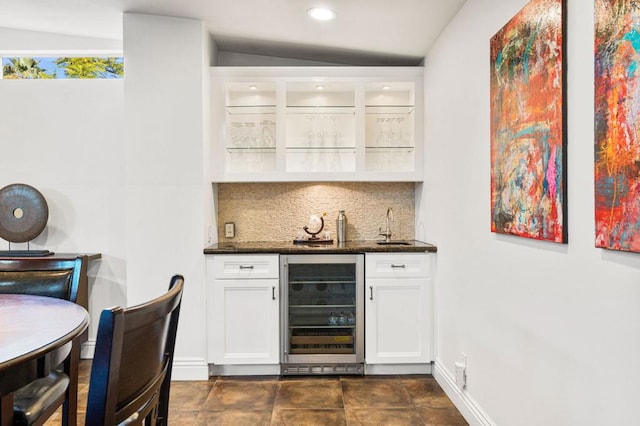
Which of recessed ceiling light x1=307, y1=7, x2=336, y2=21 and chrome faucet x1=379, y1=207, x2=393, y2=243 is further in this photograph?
chrome faucet x1=379, y1=207, x2=393, y2=243

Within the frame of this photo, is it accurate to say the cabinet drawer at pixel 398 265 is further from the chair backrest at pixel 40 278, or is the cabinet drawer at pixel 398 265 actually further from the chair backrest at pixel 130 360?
the chair backrest at pixel 130 360

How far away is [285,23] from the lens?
3.06 metres

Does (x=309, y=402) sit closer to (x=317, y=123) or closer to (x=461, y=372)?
(x=461, y=372)

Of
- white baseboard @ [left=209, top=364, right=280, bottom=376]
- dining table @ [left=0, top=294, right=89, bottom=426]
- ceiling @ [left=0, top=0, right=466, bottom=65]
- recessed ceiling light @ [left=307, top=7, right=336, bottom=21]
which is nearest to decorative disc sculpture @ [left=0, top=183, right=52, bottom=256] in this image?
ceiling @ [left=0, top=0, right=466, bottom=65]

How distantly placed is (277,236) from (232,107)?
3.80 ft

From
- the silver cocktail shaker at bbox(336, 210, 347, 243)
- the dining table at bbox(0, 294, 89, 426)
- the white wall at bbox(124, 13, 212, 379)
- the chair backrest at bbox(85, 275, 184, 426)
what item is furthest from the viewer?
the silver cocktail shaker at bbox(336, 210, 347, 243)

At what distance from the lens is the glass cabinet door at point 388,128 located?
360 cm

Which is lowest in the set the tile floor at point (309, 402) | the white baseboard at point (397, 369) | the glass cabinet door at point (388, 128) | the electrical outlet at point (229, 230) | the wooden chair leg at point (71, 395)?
the tile floor at point (309, 402)

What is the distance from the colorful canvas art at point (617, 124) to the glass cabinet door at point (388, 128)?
227cm

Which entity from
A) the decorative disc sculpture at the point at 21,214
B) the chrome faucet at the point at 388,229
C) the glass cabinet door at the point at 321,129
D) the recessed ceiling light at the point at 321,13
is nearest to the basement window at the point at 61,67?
the decorative disc sculpture at the point at 21,214

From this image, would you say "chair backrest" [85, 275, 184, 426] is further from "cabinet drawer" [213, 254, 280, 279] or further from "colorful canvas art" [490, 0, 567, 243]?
"cabinet drawer" [213, 254, 280, 279]

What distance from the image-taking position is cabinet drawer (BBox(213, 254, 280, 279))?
3.20 metres

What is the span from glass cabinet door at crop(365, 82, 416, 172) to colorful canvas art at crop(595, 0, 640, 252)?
2271mm

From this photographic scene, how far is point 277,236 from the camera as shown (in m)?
3.83
